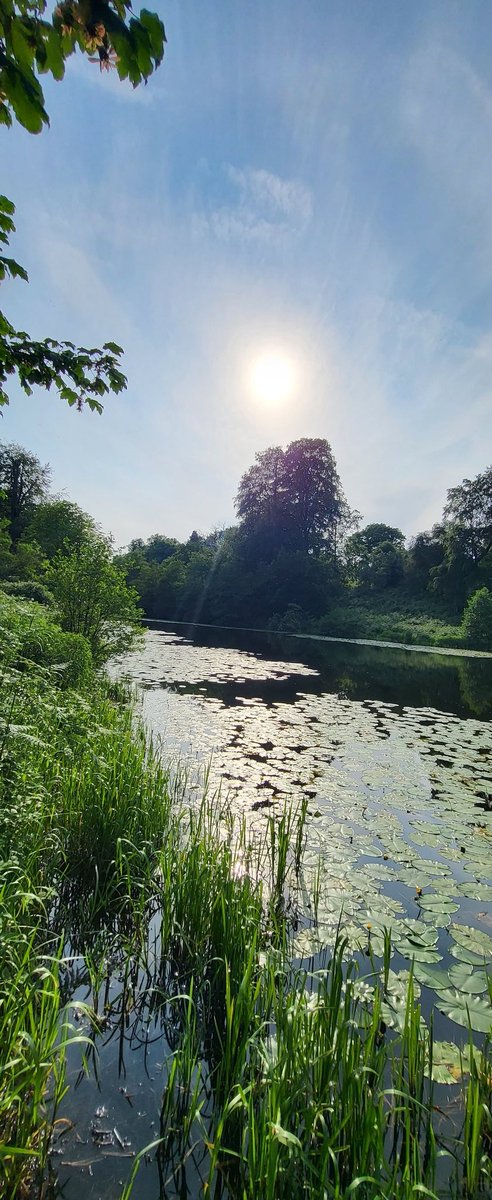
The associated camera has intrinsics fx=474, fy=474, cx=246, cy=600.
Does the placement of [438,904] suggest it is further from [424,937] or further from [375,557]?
[375,557]

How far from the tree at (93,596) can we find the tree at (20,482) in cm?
3655

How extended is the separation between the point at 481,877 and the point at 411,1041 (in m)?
3.18

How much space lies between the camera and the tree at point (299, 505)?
57.1m

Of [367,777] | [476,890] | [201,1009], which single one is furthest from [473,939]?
[367,777]

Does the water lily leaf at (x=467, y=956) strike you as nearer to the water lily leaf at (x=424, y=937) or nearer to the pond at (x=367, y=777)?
the pond at (x=367, y=777)

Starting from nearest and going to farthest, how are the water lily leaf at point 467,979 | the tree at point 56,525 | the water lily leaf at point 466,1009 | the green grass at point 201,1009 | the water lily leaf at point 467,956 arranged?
the green grass at point 201,1009 < the water lily leaf at point 466,1009 < the water lily leaf at point 467,979 < the water lily leaf at point 467,956 < the tree at point 56,525

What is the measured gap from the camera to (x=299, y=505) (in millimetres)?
57781

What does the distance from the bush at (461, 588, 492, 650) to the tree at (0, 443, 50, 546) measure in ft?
129

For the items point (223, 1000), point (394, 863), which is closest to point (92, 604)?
point (394, 863)

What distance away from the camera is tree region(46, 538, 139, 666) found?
11469 millimetres

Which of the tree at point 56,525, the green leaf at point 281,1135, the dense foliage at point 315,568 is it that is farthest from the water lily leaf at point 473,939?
the dense foliage at point 315,568

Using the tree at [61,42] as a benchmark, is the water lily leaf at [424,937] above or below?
below

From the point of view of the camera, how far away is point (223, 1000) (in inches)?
110

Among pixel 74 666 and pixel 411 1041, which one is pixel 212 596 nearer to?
pixel 74 666
